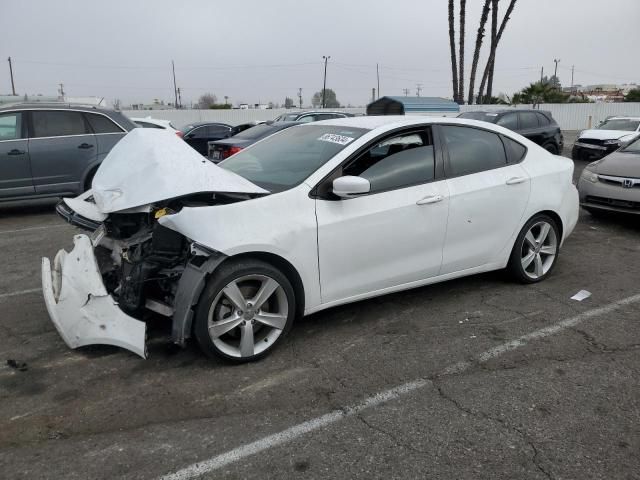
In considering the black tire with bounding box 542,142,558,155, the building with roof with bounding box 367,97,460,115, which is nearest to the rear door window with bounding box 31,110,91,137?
the black tire with bounding box 542,142,558,155

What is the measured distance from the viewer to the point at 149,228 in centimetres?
384

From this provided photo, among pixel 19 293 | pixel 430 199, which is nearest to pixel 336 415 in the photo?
pixel 430 199

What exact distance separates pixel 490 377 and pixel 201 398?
5.81ft

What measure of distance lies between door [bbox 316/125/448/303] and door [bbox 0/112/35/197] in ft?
20.9

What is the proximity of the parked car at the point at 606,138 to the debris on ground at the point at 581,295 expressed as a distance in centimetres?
1248

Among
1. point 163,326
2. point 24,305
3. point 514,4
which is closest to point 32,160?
point 24,305

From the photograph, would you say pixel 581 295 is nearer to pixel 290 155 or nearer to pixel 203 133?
pixel 290 155

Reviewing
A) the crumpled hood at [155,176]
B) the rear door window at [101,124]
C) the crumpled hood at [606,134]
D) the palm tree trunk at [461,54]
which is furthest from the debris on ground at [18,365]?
the palm tree trunk at [461,54]

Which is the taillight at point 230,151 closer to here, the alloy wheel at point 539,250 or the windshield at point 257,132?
the windshield at point 257,132

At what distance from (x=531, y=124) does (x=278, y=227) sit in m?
12.7

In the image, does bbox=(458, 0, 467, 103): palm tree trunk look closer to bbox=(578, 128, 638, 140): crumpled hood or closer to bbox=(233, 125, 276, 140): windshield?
bbox=(578, 128, 638, 140): crumpled hood

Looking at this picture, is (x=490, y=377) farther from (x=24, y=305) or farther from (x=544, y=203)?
(x=24, y=305)

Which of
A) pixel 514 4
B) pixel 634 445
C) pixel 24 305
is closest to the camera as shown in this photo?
pixel 634 445

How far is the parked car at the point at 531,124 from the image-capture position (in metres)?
14.1
